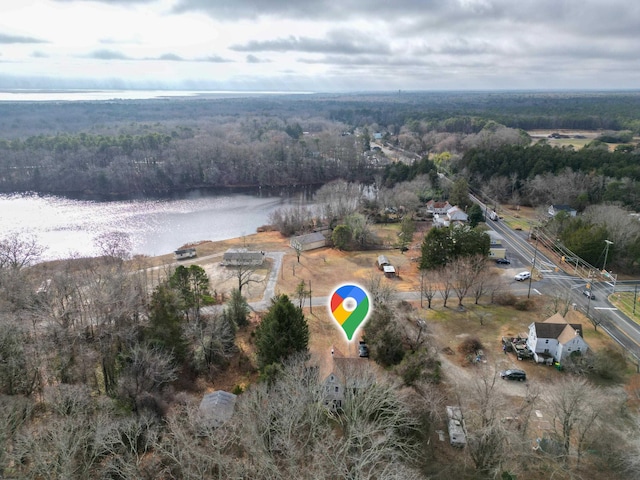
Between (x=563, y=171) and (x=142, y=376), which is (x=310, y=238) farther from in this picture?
(x=563, y=171)

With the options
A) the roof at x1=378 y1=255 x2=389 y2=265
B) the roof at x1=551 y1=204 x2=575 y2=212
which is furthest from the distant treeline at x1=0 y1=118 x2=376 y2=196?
the roof at x1=378 y1=255 x2=389 y2=265

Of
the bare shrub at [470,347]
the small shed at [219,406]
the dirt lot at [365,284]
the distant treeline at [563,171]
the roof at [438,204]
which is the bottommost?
the dirt lot at [365,284]

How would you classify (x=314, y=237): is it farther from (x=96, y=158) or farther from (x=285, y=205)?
(x=96, y=158)

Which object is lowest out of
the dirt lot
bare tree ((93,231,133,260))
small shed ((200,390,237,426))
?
the dirt lot

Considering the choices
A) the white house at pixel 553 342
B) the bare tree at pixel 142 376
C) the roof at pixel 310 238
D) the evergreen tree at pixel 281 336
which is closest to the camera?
the bare tree at pixel 142 376

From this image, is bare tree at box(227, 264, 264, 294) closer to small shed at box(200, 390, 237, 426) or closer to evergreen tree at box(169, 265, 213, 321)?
evergreen tree at box(169, 265, 213, 321)

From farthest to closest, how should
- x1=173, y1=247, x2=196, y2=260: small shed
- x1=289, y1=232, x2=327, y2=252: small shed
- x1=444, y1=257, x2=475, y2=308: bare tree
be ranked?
x1=289, y1=232, x2=327, y2=252: small shed < x1=173, y1=247, x2=196, y2=260: small shed < x1=444, y1=257, x2=475, y2=308: bare tree

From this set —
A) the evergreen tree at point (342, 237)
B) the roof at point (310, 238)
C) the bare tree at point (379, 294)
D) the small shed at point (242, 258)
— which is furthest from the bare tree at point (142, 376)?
the evergreen tree at point (342, 237)

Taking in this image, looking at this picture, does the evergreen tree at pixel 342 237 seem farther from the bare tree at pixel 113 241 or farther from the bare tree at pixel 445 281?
the bare tree at pixel 113 241
